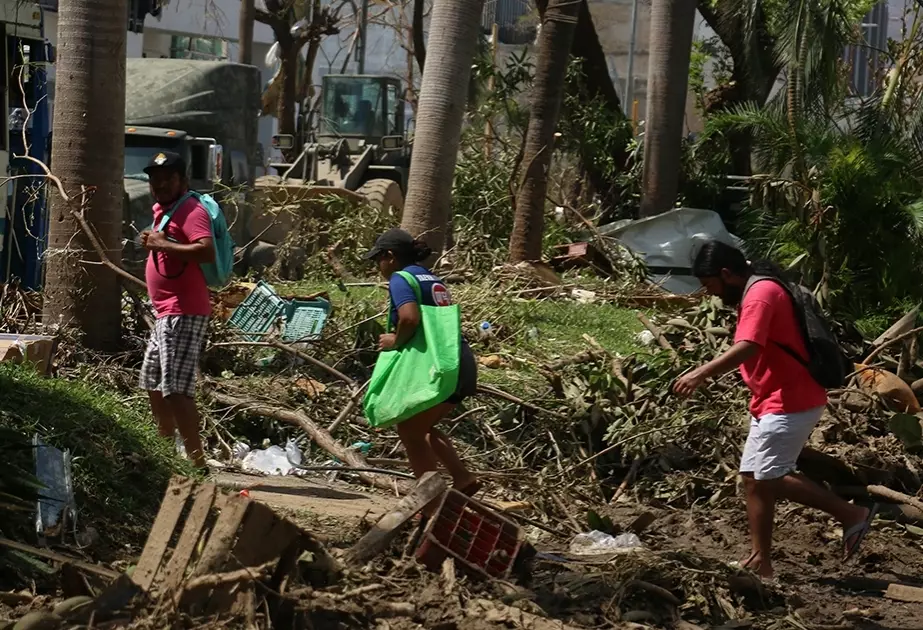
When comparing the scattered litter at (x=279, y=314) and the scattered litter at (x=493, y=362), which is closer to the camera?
the scattered litter at (x=279, y=314)

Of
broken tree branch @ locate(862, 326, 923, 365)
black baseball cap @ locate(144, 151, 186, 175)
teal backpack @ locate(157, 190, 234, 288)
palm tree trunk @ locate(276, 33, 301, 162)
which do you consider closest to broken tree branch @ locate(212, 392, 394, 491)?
teal backpack @ locate(157, 190, 234, 288)

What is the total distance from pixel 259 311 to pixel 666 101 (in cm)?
909

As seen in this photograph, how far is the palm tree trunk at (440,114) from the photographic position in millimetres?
11719

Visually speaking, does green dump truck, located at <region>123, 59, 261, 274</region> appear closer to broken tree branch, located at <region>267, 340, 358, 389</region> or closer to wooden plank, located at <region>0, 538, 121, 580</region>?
broken tree branch, located at <region>267, 340, 358, 389</region>

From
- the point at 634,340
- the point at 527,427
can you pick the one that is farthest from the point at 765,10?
the point at 527,427

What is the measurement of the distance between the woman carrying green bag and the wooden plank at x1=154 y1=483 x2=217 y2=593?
7.02ft

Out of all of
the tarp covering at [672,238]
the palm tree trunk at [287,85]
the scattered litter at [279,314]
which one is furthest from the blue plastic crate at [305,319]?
the palm tree trunk at [287,85]

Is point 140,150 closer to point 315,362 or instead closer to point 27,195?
point 27,195

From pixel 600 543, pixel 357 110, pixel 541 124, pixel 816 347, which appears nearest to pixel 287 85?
pixel 357 110

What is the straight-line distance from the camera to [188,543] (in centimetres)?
469

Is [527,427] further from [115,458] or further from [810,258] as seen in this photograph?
[810,258]

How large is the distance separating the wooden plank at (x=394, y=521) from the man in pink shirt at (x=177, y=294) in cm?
192

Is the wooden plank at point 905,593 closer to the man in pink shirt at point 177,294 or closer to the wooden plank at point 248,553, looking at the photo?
the wooden plank at point 248,553

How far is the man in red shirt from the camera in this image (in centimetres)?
635
